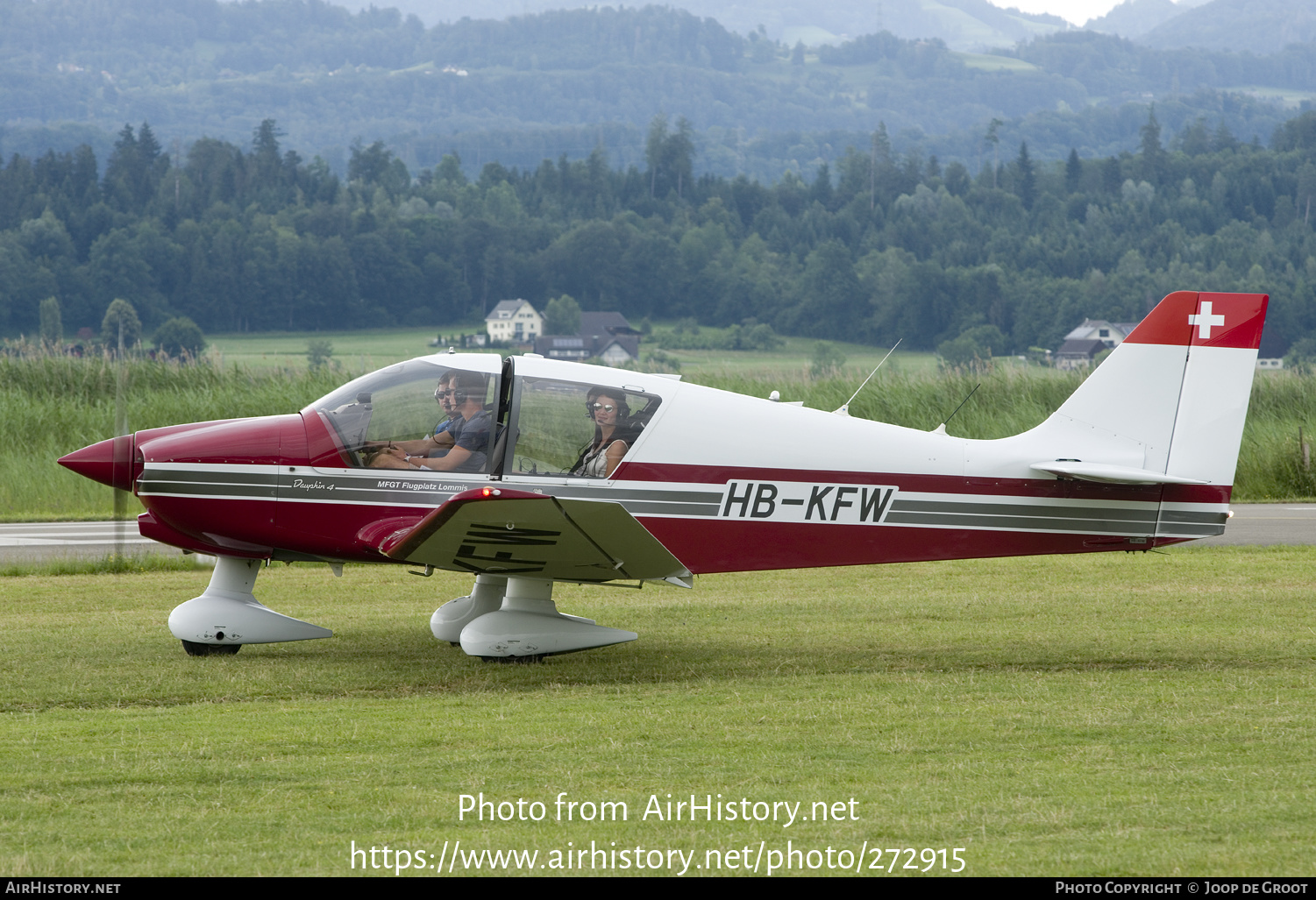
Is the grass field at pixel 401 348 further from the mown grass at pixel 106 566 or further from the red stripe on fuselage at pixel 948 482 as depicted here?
the red stripe on fuselage at pixel 948 482

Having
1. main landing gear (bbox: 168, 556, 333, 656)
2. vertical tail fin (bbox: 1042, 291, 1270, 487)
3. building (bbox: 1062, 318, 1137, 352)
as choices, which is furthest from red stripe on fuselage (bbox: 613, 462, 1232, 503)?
building (bbox: 1062, 318, 1137, 352)

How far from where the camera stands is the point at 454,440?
295 inches

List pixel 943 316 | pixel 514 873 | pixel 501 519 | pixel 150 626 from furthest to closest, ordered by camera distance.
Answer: pixel 943 316 → pixel 150 626 → pixel 501 519 → pixel 514 873

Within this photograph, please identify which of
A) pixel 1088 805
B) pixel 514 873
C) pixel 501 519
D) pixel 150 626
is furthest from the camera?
pixel 150 626

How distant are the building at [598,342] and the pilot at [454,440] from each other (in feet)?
250

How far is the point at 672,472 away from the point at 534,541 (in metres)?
1.06

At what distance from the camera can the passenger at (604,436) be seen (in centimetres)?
749

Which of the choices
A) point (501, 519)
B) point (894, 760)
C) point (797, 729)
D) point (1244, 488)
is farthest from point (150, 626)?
point (1244, 488)

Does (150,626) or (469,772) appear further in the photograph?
(150,626)

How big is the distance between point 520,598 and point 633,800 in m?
2.93

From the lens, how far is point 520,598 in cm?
768

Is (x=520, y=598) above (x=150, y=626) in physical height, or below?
above

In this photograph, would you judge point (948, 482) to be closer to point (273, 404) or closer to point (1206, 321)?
point (1206, 321)

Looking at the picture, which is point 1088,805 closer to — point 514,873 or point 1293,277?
point 514,873
